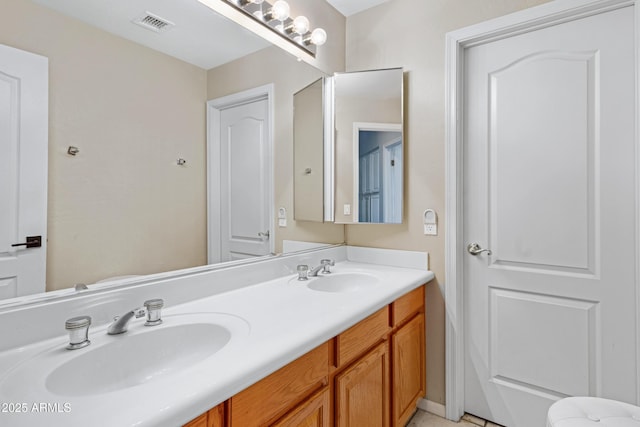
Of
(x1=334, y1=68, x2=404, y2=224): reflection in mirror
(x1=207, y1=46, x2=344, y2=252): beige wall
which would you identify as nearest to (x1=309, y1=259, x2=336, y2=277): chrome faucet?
(x1=207, y1=46, x2=344, y2=252): beige wall

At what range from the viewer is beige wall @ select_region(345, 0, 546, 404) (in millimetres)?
1890

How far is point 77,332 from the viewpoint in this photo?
2.79 feet

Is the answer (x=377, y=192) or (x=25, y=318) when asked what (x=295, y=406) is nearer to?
(x=25, y=318)

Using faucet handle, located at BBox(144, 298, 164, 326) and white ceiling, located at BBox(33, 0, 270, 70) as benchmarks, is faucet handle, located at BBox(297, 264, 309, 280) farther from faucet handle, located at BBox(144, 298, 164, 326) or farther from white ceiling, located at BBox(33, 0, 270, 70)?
white ceiling, located at BBox(33, 0, 270, 70)

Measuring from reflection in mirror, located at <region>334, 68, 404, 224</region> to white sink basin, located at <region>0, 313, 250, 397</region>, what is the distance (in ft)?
3.99

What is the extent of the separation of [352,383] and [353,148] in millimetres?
1363

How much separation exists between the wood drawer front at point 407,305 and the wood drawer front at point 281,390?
0.57 meters

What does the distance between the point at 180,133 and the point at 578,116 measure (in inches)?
70.1

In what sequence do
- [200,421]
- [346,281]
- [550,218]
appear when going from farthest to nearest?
[346,281]
[550,218]
[200,421]

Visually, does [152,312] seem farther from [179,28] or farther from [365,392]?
[179,28]

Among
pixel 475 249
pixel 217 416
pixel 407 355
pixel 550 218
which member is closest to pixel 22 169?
pixel 217 416

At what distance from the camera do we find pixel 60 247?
968mm

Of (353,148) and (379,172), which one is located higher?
(353,148)

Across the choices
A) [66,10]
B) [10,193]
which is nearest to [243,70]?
[66,10]
